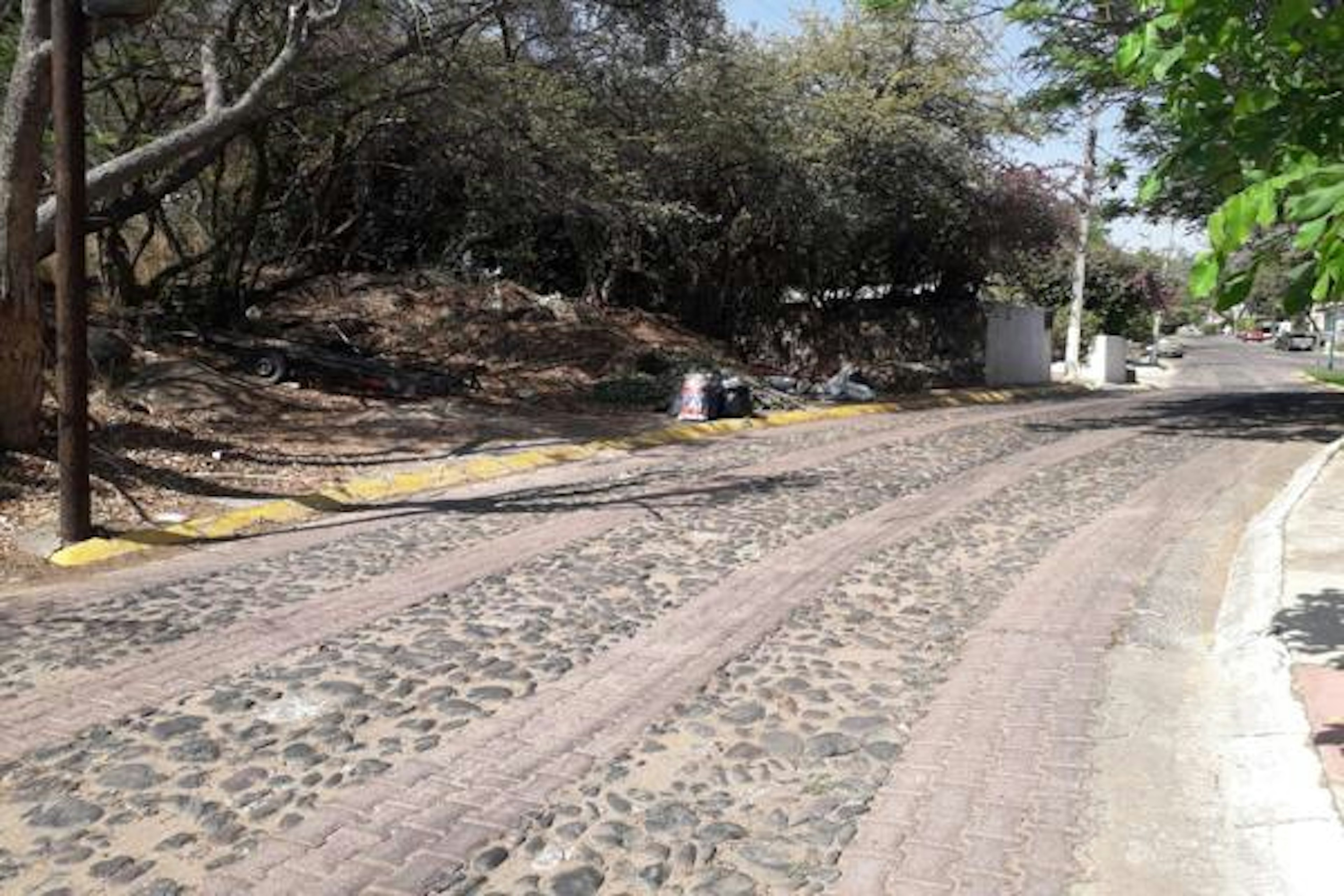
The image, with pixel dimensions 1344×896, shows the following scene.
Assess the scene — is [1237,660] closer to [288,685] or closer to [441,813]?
[441,813]

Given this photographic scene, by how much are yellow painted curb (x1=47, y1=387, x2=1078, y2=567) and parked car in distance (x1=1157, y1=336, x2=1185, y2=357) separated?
144 feet

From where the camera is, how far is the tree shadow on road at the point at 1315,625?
5.98 meters

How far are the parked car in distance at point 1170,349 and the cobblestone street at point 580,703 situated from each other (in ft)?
171

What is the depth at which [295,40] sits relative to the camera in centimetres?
1085

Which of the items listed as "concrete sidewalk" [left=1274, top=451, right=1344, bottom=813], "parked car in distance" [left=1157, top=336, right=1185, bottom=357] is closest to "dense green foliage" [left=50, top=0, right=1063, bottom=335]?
"concrete sidewalk" [left=1274, top=451, right=1344, bottom=813]

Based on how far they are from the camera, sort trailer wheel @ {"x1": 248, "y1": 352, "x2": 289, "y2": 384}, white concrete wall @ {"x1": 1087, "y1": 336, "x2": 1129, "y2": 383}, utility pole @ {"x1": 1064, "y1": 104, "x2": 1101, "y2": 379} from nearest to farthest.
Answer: trailer wheel @ {"x1": 248, "y1": 352, "x2": 289, "y2": 384} < utility pole @ {"x1": 1064, "y1": 104, "x2": 1101, "y2": 379} < white concrete wall @ {"x1": 1087, "y1": 336, "x2": 1129, "y2": 383}

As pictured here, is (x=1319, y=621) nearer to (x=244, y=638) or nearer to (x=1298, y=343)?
(x=244, y=638)

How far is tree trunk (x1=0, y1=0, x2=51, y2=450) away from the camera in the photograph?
9.48 m

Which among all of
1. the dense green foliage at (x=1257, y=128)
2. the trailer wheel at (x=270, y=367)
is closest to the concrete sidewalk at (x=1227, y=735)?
the dense green foliage at (x=1257, y=128)

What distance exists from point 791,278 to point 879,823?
23.7 metres

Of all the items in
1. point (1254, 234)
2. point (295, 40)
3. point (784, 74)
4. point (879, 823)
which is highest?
point (784, 74)

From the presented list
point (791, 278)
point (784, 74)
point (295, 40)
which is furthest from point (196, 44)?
point (791, 278)

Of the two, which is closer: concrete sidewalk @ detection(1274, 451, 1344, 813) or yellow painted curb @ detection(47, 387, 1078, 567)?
concrete sidewalk @ detection(1274, 451, 1344, 813)

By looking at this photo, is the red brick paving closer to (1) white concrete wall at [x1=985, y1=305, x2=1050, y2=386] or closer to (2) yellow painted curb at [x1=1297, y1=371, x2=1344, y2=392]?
(1) white concrete wall at [x1=985, y1=305, x2=1050, y2=386]
